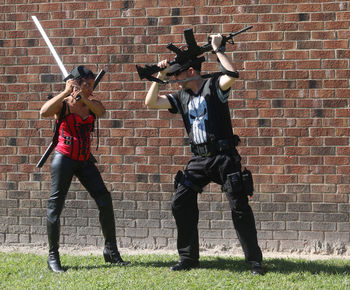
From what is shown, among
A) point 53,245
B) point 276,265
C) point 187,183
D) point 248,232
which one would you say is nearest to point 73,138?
point 53,245

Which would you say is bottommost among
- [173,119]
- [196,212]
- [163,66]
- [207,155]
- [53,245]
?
[53,245]

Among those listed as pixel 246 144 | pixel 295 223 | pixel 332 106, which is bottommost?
pixel 295 223

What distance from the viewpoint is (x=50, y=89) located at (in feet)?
18.4

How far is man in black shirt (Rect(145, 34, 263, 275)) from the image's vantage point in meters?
4.29

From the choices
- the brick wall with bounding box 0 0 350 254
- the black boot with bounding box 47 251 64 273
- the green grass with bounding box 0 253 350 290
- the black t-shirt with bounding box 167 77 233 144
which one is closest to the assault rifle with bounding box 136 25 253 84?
the black t-shirt with bounding box 167 77 233 144

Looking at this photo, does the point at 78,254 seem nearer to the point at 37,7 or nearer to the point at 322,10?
the point at 37,7

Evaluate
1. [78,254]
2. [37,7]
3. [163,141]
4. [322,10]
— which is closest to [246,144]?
[163,141]

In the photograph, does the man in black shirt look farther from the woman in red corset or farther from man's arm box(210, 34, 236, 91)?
the woman in red corset

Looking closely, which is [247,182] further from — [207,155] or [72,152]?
[72,152]

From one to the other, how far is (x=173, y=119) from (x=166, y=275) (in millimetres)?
1847

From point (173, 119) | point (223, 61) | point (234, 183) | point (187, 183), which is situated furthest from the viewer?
point (173, 119)

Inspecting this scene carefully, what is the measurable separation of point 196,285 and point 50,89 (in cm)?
295

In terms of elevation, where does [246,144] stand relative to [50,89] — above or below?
below

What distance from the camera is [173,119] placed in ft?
17.9
